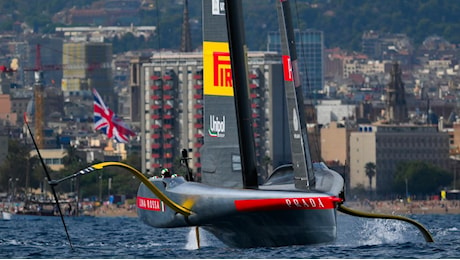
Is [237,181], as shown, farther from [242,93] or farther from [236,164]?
[242,93]

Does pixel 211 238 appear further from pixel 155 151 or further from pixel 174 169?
pixel 155 151

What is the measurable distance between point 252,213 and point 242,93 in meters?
3.37

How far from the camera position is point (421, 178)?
182m

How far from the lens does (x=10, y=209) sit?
13475cm

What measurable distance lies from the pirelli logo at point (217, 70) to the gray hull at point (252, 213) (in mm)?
2524

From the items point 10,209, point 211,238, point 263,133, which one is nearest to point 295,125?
point 211,238

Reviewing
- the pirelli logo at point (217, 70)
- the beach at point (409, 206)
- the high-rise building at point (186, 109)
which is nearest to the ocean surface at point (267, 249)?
the pirelli logo at point (217, 70)

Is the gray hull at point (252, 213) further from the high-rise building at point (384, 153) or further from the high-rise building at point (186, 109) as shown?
the high-rise building at point (384, 153)

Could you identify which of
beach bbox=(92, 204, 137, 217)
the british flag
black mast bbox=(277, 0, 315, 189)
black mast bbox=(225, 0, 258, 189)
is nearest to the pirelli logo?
black mast bbox=(225, 0, 258, 189)

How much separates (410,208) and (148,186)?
114 m

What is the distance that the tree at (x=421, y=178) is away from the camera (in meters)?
181

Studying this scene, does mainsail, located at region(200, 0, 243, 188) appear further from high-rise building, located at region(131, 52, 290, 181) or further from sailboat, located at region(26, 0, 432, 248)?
high-rise building, located at region(131, 52, 290, 181)

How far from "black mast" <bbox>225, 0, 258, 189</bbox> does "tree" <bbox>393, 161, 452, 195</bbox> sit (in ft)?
433

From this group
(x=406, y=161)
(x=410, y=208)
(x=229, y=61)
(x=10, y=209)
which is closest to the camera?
(x=229, y=61)
